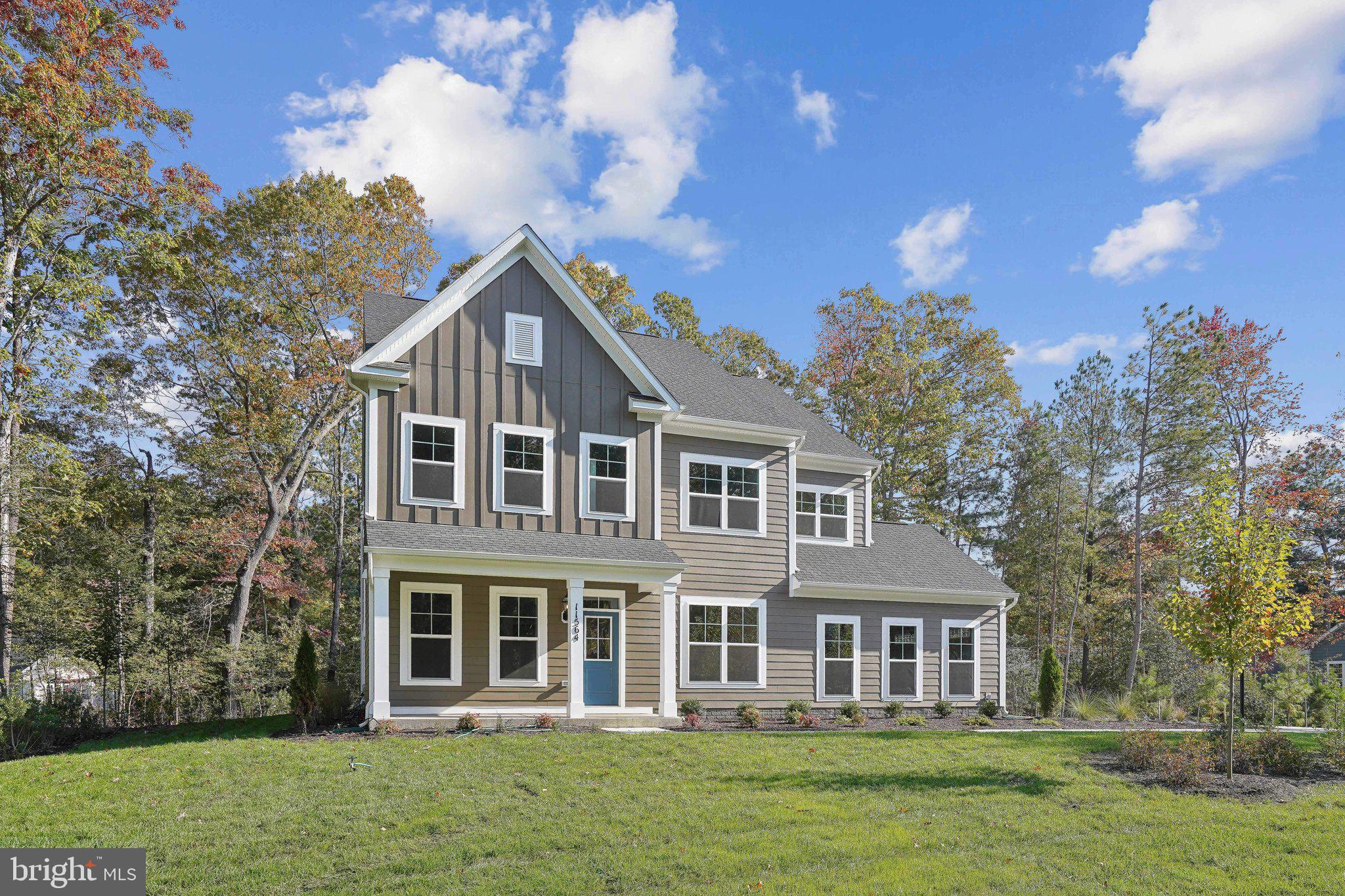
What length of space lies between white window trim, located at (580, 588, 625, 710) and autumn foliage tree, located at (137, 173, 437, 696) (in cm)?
1252

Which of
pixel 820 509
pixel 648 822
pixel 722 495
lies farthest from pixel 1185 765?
pixel 820 509

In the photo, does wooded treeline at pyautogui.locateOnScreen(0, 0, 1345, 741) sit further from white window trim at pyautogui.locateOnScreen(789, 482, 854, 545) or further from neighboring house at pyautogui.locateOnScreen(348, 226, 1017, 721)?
white window trim at pyautogui.locateOnScreen(789, 482, 854, 545)

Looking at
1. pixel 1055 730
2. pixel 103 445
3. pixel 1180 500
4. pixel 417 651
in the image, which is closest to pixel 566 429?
pixel 417 651

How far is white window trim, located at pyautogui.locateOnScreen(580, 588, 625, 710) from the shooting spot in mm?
16641

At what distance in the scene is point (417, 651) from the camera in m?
15.4

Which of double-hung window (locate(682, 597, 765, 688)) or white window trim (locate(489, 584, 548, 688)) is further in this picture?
double-hung window (locate(682, 597, 765, 688))

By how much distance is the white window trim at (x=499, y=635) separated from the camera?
15.9 metres

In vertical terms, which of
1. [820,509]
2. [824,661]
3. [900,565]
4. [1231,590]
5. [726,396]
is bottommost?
[824,661]

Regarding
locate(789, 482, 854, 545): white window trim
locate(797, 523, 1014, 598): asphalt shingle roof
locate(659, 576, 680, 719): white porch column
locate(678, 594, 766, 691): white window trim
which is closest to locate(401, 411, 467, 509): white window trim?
locate(659, 576, 680, 719): white porch column

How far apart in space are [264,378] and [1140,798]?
23364mm

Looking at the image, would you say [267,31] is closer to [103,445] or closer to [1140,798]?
[103,445]

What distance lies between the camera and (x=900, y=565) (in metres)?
21.8

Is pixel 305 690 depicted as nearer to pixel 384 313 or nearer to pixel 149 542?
pixel 384 313

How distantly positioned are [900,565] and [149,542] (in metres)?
19.9
